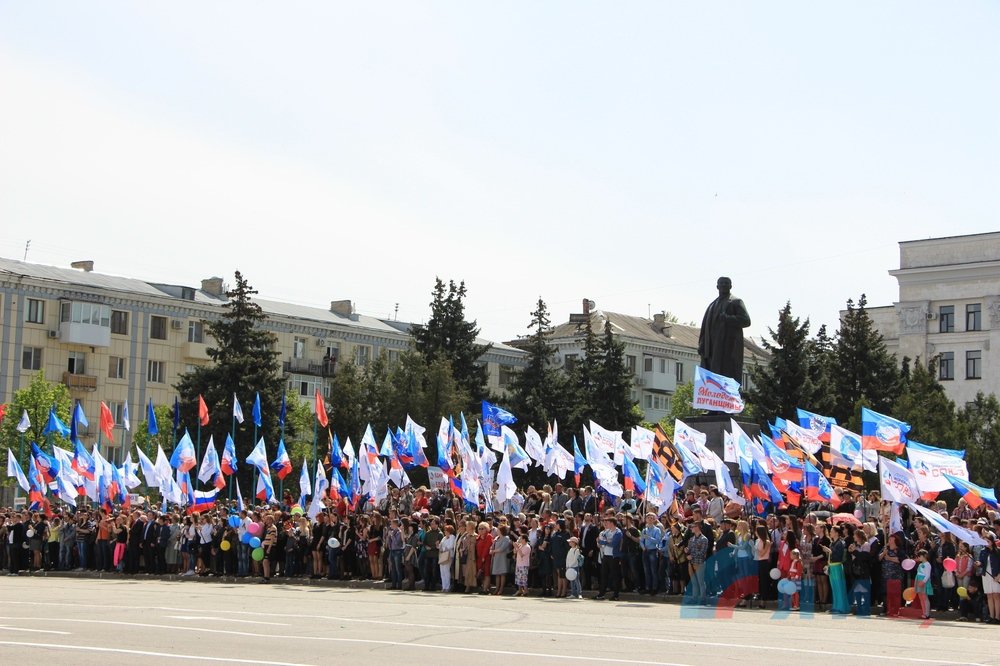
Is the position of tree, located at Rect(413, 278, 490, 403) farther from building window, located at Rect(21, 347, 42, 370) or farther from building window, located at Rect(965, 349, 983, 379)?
building window, located at Rect(965, 349, 983, 379)

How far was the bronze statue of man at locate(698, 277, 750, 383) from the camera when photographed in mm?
30375

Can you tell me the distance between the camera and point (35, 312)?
6888 cm

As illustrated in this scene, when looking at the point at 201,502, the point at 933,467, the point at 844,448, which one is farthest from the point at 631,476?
the point at 201,502

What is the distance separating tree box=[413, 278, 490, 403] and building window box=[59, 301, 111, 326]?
16.3 m

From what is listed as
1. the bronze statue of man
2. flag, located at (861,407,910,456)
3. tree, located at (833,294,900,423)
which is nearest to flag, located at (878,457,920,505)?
flag, located at (861,407,910,456)

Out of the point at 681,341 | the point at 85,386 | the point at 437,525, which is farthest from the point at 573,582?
the point at 681,341

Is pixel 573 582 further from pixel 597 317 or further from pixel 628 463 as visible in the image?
pixel 597 317

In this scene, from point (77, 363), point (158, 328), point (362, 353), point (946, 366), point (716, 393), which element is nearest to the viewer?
point (716, 393)

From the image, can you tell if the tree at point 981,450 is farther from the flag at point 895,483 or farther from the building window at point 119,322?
the building window at point 119,322

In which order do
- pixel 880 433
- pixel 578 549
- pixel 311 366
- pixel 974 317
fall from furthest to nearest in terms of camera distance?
1. pixel 974 317
2. pixel 311 366
3. pixel 880 433
4. pixel 578 549

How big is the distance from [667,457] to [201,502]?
53.1 feet

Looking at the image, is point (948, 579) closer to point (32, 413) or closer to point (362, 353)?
point (32, 413)

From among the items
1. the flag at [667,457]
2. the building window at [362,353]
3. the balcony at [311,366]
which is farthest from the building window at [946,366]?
the flag at [667,457]

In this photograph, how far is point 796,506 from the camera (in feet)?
91.1
